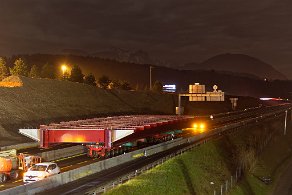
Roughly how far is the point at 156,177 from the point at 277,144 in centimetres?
6292

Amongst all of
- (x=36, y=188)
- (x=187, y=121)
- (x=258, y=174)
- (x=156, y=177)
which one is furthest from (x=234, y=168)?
(x=36, y=188)

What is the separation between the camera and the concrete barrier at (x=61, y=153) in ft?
149

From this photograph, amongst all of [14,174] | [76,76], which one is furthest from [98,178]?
[76,76]

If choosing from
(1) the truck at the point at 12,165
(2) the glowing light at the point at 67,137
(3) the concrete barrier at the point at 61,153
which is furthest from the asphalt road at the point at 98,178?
(3) the concrete barrier at the point at 61,153

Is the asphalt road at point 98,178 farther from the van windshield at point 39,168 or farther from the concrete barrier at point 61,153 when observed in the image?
the concrete barrier at point 61,153

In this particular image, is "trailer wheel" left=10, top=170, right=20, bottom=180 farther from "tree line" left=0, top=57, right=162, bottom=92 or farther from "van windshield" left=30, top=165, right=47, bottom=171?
"tree line" left=0, top=57, right=162, bottom=92

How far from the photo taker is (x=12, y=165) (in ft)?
120

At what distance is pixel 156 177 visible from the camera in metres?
40.4

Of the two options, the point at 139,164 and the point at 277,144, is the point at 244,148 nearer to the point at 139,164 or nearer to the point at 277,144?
Answer: the point at 277,144

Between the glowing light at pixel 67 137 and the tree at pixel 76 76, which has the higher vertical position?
the tree at pixel 76 76

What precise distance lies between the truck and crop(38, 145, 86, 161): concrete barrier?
5680 mm

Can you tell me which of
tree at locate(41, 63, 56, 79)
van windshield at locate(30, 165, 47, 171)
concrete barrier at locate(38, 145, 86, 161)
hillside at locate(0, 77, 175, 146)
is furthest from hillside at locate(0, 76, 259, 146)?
van windshield at locate(30, 165, 47, 171)

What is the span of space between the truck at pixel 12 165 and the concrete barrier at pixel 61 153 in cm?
568

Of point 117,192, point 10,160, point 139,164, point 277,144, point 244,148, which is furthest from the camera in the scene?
point 277,144
